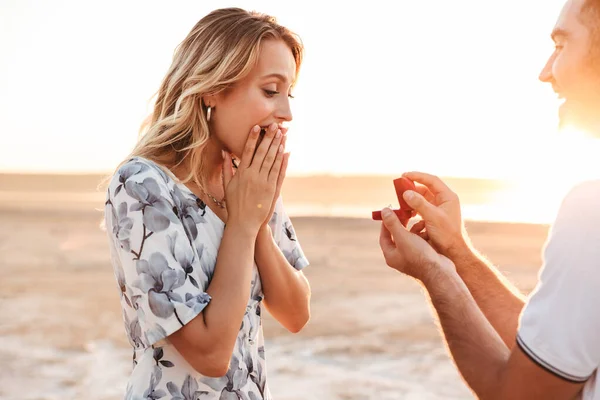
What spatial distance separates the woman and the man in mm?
592

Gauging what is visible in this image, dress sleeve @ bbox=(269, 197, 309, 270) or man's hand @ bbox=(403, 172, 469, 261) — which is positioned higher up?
man's hand @ bbox=(403, 172, 469, 261)

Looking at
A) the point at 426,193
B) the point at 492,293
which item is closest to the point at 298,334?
the point at 426,193

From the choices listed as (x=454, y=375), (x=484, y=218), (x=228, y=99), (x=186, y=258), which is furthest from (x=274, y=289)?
(x=484, y=218)

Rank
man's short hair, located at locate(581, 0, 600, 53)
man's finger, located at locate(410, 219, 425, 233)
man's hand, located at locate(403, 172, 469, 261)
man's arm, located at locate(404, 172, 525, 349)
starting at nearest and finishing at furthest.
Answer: man's short hair, located at locate(581, 0, 600, 53) → man's arm, located at locate(404, 172, 525, 349) → man's hand, located at locate(403, 172, 469, 261) → man's finger, located at locate(410, 219, 425, 233)

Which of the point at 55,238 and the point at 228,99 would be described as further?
the point at 55,238

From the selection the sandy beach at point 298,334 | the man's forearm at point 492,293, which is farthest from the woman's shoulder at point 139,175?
the sandy beach at point 298,334

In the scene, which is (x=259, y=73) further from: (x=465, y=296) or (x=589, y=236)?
(x=589, y=236)

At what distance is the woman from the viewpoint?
2.92 metres

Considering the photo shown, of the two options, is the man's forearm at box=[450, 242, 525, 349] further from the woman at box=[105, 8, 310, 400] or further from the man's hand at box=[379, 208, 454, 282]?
the woman at box=[105, 8, 310, 400]

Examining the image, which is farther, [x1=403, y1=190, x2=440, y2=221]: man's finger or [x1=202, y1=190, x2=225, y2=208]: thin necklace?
[x1=202, y1=190, x2=225, y2=208]: thin necklace

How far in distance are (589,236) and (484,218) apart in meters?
25.0

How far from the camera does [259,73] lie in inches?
135

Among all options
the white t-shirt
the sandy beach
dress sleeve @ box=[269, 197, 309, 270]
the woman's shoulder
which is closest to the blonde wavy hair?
the woman's shoulder

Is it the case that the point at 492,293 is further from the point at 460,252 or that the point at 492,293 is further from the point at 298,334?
the point at 298,334
